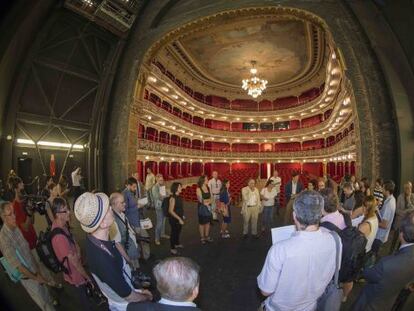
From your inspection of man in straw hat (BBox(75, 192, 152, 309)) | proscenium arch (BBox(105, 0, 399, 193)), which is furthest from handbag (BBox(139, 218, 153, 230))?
man in straw hat (BBox(75, 192, 152, 309))

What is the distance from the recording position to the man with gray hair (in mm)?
1104

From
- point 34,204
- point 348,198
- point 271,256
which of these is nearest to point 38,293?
point 34,204

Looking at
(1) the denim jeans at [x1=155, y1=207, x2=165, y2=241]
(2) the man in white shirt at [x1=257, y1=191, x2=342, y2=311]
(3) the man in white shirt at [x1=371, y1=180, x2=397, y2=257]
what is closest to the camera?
(2) the man in white shirt at [x1=257, y1=191, x2=342, y2=311]

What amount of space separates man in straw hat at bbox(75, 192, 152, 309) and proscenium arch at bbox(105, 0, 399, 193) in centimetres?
287

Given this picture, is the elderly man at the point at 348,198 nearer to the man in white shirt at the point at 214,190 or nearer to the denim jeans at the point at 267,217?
the denim jeans at the point at 267,217

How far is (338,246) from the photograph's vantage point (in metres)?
1.55

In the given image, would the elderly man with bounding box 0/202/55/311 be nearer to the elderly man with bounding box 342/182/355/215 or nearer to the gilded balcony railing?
the elderly man with bounding box 342/182/355/215

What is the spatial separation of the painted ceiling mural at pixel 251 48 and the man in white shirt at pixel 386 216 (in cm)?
1074

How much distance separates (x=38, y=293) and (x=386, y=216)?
3.71m

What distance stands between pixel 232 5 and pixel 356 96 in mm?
3727

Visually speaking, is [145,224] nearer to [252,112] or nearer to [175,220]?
[175,220]

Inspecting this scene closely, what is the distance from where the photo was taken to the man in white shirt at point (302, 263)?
1424 mm

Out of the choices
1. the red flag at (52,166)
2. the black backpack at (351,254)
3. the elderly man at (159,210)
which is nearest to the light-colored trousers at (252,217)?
the elderly man at (159,210)

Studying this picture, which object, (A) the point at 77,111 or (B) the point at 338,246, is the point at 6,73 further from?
(B) the point at 338,246
